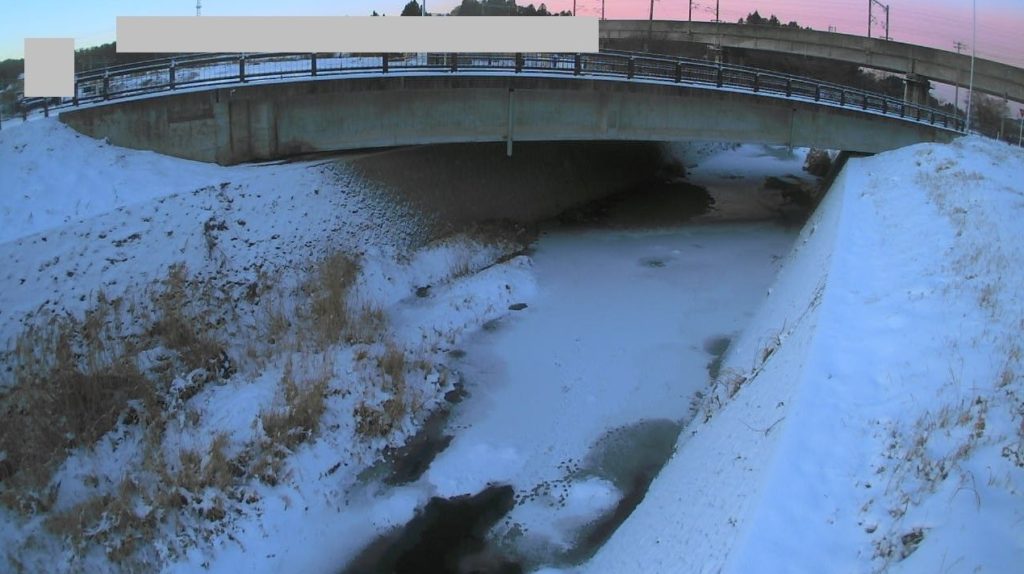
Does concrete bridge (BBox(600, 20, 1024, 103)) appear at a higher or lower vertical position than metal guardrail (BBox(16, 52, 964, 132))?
higher

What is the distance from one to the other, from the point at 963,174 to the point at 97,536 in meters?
20.4

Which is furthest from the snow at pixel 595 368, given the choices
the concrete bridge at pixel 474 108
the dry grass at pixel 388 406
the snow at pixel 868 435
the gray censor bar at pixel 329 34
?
the gray censor bar at pixel 329 34

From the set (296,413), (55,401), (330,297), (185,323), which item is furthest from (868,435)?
(330,297)

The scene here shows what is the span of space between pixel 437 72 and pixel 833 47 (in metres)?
42.2

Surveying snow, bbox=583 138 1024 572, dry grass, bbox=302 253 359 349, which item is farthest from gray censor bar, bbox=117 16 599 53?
snow, bbox=583 138 1024 572

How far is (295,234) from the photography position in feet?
61.6

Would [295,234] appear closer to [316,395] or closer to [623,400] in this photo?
[316,395]

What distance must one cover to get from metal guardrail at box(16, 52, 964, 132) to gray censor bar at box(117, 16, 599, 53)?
442mm

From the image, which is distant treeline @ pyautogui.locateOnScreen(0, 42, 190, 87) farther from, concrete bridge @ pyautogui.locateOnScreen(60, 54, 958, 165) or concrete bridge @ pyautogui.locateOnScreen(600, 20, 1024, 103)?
concrete bridge @ pyautogui.locateOnScreen(600, 20, 1024, 103)

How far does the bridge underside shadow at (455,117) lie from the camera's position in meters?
19.5

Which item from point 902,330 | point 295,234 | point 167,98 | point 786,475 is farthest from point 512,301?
point 786,475

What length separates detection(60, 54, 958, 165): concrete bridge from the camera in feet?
64.5

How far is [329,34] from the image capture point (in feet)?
77.6

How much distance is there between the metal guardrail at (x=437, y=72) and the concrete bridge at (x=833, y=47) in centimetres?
1913
